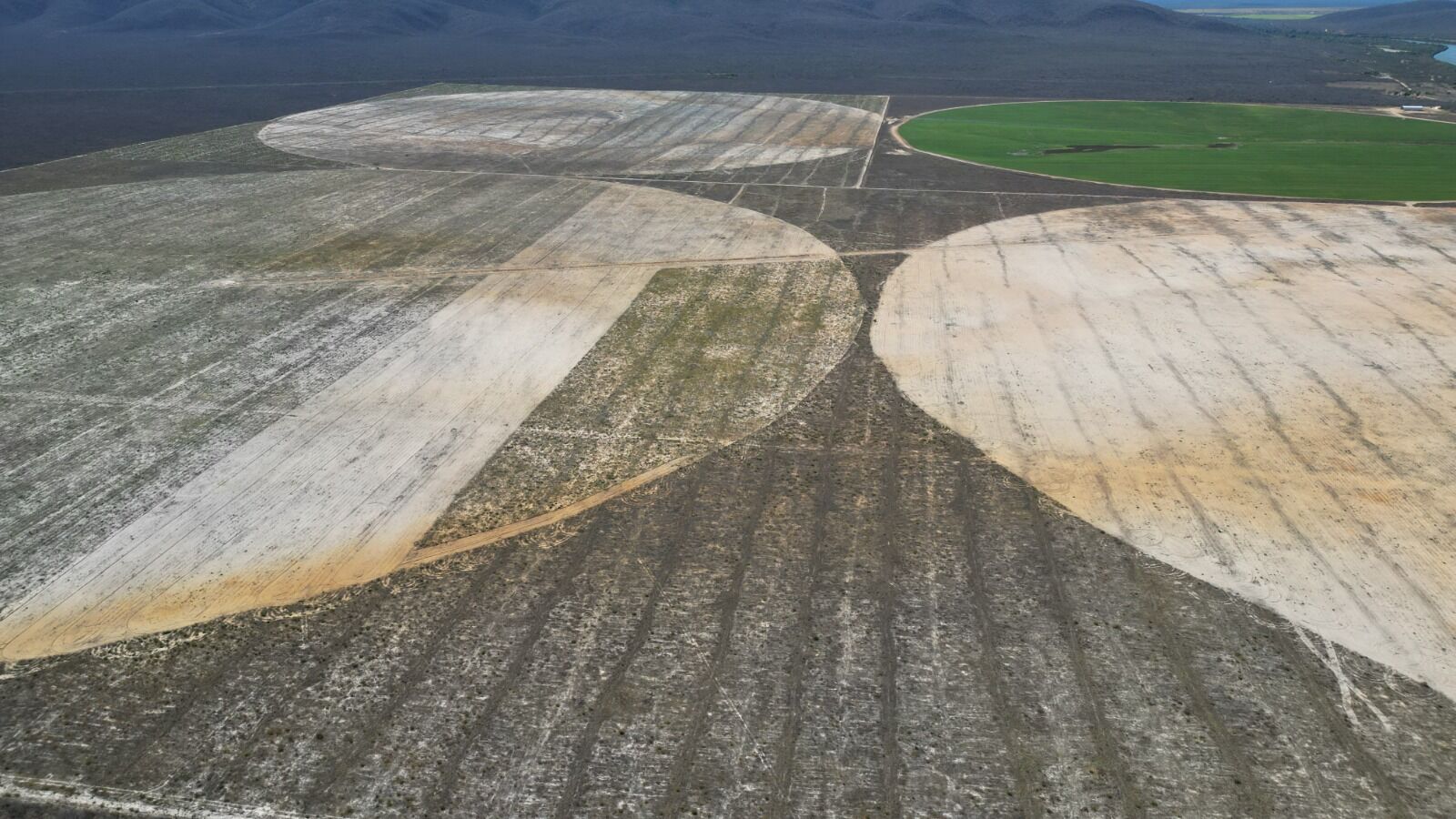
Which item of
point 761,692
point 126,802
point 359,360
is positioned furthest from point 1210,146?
point 126,802

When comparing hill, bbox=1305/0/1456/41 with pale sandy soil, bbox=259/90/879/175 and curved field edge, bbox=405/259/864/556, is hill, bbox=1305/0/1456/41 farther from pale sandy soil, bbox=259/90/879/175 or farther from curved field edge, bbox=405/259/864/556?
curved field edge, bbox=405/259/864/556

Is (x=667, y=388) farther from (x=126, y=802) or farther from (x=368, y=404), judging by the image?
(x=126, y=802)

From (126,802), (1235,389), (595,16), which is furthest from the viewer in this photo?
(595,16)

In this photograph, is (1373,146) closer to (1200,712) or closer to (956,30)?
(1200,712)

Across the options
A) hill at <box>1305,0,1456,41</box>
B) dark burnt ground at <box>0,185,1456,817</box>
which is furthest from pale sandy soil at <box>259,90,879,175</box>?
hill at <box>1305,0,1456,41</box>

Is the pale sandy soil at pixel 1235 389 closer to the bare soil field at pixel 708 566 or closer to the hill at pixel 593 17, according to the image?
the bare soil field at pixel 708 566

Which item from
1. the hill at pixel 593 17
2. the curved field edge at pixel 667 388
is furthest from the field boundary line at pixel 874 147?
the hill at pixel 593 17
